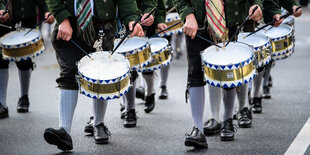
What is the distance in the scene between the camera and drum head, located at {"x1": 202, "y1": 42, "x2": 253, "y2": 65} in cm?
525

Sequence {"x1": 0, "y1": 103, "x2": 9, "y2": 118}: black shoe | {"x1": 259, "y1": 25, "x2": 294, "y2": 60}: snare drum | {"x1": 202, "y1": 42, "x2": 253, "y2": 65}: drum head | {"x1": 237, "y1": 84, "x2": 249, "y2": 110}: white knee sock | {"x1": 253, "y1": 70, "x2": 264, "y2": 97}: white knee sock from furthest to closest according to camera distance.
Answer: {"x1": 0, "y1": 103, "x2": 9, "y2": 118}: black shoe < {"x1": 253, "y1": 70, "x2": 264, "y2": 97}: white knee sock < {"x1": 259, "y1": 25, "x2": 294, "y2": 60}: snare drum < {"x1": 237, "y1": 84, "x2": 249, "y2": 110}: white knee sock < {"x1": 202, "y1": 42, "x2": 253, "y2": 65}: drum head

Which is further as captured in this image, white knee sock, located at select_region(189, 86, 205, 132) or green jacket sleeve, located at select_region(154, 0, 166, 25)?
green jacket sleeve, located at select_region(154, 0, 166, 25)

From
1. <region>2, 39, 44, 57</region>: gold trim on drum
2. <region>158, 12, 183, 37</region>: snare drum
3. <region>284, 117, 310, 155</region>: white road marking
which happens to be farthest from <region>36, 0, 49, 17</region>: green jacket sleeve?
<region>284, 117, 310, 155</region>: white road marking

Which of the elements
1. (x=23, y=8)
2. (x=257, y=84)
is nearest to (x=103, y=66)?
(x=23, y=8)

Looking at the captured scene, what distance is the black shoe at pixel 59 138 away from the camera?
17.7 feet

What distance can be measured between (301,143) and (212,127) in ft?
2.87

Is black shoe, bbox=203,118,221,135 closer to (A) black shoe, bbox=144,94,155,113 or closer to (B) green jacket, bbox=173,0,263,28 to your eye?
(B) green jacket, bbox=173,0,263,28

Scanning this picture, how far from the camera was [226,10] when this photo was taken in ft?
18.4

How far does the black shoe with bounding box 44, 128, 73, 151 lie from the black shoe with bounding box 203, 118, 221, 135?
1.39 meters

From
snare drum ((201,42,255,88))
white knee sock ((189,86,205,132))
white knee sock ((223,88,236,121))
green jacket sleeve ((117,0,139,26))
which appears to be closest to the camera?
snare drum ((201,42,255,88))

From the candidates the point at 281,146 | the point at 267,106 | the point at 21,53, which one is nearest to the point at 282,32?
the point at 267,106

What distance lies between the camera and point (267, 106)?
7852mm

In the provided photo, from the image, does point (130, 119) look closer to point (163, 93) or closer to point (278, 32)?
point (163, 93)

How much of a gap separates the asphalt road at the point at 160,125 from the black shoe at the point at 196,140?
6 cm
